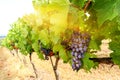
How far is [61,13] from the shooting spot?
8.49ft

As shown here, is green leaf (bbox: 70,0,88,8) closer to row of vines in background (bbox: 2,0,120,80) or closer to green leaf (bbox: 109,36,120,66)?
row of vines in background (bbox: 2,0,120,80)

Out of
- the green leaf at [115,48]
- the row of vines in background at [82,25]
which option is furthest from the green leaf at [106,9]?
the green leaf at [115,48]

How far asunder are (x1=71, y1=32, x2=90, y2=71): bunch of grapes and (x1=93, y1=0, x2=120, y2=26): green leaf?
1735 millimetres

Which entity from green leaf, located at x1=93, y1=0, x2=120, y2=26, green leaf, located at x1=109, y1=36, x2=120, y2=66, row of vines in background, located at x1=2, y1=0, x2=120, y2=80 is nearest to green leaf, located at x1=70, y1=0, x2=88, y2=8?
row of vines in background, located at x1=2, y1=0, x2=120, y2=80

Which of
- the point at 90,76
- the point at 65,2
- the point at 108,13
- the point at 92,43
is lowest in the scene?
the point at 90,76

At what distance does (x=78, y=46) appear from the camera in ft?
13.6

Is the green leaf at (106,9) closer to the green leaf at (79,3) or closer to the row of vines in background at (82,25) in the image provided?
the row of vines in background at (82,25)

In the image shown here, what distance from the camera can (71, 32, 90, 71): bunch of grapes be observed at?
4.03 metres

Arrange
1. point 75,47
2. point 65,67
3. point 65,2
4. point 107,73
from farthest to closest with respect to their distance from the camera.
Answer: point 65,67, point 107,73, point 75,47, point 65,2

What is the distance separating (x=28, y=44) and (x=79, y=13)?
14344 millimetres

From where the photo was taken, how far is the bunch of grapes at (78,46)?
4032 millimetres

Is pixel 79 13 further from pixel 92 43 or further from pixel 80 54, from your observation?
pixel 80 54

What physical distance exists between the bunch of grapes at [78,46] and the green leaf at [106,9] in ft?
5.69

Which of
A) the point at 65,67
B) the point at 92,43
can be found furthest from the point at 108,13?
the point at 65,67
